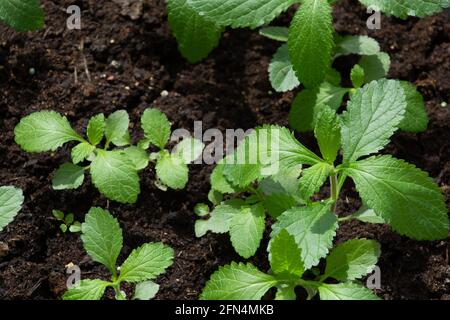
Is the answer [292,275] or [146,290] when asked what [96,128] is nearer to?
[146,290]

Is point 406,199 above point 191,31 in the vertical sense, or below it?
below

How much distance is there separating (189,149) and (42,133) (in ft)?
1.62

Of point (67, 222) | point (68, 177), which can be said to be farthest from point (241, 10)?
point (67, 222)

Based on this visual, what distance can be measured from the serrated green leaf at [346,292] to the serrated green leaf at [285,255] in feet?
0.34

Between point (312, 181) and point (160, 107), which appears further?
point (160, 107)

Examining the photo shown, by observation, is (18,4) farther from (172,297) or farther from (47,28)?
(172,297)

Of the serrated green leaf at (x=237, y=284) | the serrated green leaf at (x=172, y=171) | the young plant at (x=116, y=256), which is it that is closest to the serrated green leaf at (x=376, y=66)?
the serrated green leaf at (x=172, y=171)

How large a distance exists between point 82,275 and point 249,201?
60 cm

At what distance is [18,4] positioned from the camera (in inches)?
90.3

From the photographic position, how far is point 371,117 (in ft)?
6.70

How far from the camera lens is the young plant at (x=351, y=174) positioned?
195 cm

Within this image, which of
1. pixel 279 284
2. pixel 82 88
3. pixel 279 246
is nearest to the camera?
pixel 279 246

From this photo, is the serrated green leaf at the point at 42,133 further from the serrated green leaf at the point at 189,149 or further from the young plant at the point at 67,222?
the serrated green leaf at the point at 189,149

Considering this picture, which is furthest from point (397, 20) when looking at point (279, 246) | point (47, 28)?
point (47, 28)
